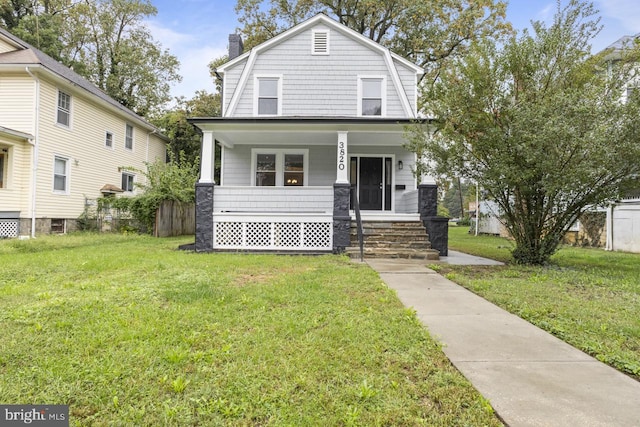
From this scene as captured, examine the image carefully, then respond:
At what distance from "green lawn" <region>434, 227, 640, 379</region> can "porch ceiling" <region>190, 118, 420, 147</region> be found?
13.7 feet

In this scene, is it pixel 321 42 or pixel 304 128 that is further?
pixel 321 42

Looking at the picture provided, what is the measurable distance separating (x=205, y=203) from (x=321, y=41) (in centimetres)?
743

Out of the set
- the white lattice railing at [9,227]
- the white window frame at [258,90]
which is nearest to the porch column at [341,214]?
the white window frame at [258,90]

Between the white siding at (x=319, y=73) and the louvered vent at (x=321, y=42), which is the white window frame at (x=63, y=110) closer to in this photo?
the white siding at (x=319, y=73)

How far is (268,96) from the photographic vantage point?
12.2m

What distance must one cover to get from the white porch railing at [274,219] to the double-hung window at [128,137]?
11812mm

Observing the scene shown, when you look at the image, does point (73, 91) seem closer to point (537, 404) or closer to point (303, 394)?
point (303, 394)

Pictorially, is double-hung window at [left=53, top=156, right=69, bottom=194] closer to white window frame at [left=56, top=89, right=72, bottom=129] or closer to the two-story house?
white window frame at [left=56, top=89, right=72, bottom=129]

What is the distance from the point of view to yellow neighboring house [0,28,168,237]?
11.9 metres

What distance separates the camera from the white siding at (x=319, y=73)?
1216 centimetres

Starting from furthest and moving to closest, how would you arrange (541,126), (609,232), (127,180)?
1. (127,180)
2. (609,232)
3. (541,126)

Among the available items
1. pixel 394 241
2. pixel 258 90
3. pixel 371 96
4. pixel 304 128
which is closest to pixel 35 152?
pixel 258 90

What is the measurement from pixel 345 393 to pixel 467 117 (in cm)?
629

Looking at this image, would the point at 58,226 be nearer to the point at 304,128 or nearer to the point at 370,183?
the point at 304,128
